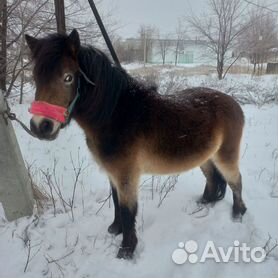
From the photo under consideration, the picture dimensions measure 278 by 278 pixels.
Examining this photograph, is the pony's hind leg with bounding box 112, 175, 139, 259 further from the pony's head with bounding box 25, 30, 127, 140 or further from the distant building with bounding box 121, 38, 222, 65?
the distant building with bounding box 121, 38, 222, 65

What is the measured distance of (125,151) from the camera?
2.32 metres

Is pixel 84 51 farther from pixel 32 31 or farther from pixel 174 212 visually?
pixel 32 31

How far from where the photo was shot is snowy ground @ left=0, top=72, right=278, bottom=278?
2.35 m

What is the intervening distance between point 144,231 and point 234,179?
43.9 inches

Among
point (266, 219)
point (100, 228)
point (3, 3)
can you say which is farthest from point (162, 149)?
point (3, 3)

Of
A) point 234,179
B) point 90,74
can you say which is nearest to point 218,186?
point 234,179

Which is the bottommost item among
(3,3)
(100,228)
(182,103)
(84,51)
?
(100,228)

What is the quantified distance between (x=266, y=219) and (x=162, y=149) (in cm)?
143

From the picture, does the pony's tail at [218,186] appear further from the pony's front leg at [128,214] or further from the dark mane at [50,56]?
the dark mane at [50,56]

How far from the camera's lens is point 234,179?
304cm

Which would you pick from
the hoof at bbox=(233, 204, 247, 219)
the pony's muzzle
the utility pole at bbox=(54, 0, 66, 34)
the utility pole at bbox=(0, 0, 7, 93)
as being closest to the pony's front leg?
the pony's muzzle

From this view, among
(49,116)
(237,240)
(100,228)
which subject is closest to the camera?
(49,116)

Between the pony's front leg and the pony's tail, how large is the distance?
4.07 ft

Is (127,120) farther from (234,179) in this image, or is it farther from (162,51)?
(162,51)
